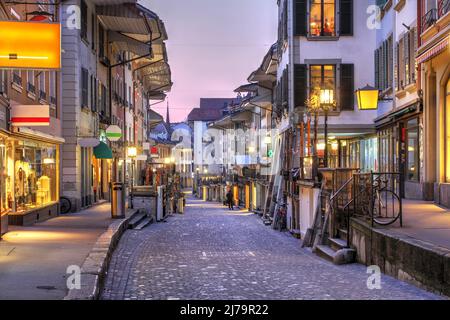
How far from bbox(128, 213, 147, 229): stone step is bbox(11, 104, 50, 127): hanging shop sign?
727 cm

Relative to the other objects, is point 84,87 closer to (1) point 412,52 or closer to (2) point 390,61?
(2) point 390,61

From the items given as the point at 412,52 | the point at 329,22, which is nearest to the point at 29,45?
the point at 412,52

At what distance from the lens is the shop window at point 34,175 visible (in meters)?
20.5

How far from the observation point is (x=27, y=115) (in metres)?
18.5

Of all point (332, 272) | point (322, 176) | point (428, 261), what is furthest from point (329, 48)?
point (428, 261)

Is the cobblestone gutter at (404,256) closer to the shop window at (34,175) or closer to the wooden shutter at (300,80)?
the shop window at (34,175)

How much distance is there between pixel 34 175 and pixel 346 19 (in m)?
16.8

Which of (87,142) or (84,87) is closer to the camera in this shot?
(87,142)

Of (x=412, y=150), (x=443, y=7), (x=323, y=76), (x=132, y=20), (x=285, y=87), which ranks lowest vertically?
(x=412, y=150)

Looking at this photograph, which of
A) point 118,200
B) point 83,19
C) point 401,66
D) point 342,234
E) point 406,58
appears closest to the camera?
point 342,234

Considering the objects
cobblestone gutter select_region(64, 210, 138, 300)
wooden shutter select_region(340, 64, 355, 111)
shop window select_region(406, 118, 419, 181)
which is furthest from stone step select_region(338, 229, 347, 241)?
wooden shutter select_region(340, 64, 355, 111)

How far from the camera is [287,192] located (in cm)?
3036

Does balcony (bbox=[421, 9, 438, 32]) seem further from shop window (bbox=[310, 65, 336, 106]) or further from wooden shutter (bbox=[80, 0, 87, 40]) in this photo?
wooden shutter (bbox=[80, 0, 87, 40])

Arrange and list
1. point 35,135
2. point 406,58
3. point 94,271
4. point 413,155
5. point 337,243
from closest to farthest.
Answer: point 94,271 → point 337,243 → point 35,135 → point 413,155 → point 406,58
